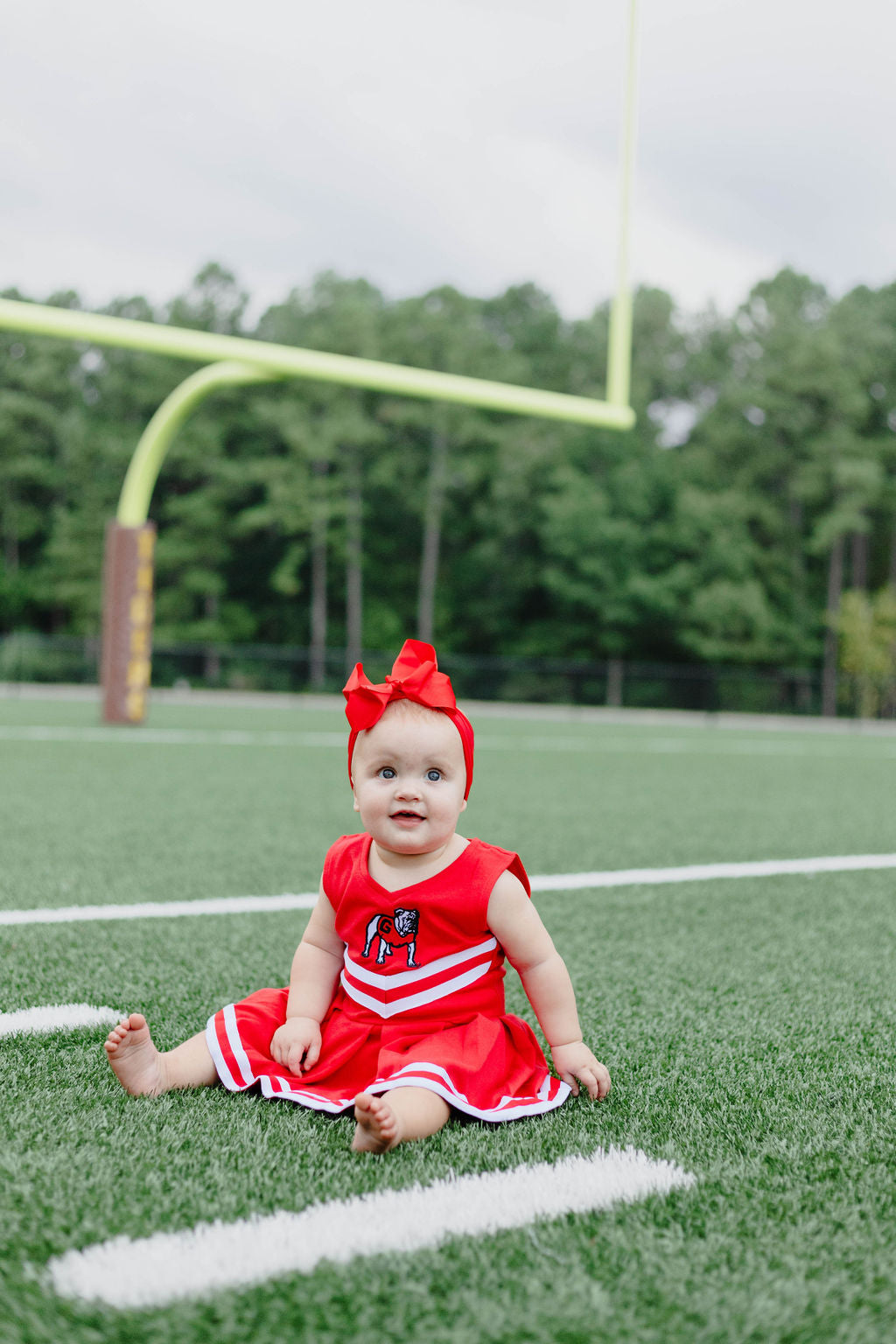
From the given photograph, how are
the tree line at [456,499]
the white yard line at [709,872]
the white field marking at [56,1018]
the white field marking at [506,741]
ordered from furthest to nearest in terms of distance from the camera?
the tree line at [456,499]
the white field marking at [506,741]
the white yard line at [709,872]
the white field marking at [56,1018]

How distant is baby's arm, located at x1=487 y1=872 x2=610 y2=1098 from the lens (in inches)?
61.2

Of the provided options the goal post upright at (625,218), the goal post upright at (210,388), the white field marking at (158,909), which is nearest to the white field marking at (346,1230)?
the white field marking at (158,909)

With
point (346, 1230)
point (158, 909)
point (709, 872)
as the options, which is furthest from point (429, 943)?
point (709, 872)

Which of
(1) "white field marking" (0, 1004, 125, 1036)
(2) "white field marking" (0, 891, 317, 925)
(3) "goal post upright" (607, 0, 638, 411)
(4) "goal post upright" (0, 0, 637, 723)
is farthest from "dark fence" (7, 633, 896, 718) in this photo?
(1) "white field marking" (0, 1004, 125, 1036)

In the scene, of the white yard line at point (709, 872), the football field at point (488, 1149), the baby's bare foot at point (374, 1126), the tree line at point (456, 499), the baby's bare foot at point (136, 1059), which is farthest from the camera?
the tree line at point (456, 499)

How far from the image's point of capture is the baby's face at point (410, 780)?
4.95 ft

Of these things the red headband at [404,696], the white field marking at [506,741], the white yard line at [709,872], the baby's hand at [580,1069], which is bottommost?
the white field marking at [506,741]

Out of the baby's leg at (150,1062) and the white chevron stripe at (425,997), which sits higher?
the white chevron stripe at (425,997)

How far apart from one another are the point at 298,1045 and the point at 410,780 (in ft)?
1.33

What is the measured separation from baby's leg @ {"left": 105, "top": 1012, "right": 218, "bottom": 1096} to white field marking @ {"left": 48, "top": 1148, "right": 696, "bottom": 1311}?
37cm

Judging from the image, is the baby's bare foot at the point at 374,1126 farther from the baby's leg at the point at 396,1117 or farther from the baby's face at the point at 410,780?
the baby's face at the point at 410,780

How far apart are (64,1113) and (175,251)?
31.2ft

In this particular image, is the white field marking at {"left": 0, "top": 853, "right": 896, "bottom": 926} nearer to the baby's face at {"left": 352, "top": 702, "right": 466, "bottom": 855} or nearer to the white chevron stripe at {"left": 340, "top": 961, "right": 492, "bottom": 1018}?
the white chevron stripe at {"left": 340, "top": 961, "right": 492, "bottom": 1018}

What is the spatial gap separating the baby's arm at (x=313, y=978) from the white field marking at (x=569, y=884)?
1.11 m
